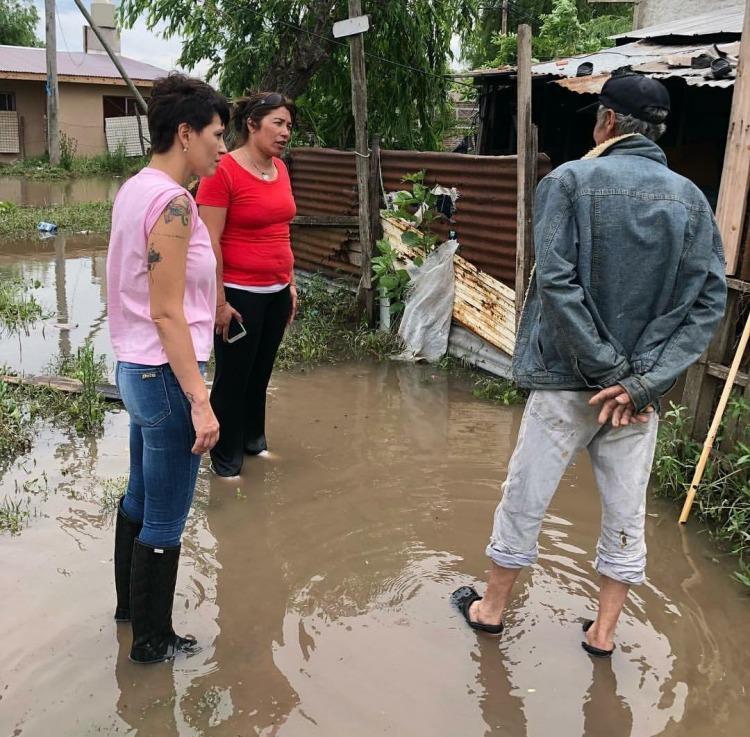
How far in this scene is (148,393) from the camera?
2492 millimetres

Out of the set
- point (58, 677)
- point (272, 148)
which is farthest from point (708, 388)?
point (58, 677)

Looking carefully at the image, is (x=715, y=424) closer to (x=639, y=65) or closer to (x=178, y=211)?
(x=178, y=211)

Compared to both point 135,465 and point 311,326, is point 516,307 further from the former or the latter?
point 135,465

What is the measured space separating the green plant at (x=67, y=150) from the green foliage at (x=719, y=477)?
21.7 meters

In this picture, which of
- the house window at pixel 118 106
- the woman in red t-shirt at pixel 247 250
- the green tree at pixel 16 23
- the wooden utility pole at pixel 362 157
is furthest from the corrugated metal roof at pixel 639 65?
the green tree at pixel 16 23

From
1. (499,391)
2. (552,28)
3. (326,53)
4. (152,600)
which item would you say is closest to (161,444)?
(152,600)

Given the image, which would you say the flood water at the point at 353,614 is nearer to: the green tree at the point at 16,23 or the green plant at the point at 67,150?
the green plant at the point at 67,150

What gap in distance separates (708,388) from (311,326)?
380 cm

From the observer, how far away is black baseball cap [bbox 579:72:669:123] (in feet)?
8.27

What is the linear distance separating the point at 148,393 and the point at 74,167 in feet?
73.9

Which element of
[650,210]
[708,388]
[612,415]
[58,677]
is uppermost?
[650,210]

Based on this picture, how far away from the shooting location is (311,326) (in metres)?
7.18

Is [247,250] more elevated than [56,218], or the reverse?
[247,250]

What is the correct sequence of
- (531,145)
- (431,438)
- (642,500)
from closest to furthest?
(642,500)
(431,438)
(531,145)
